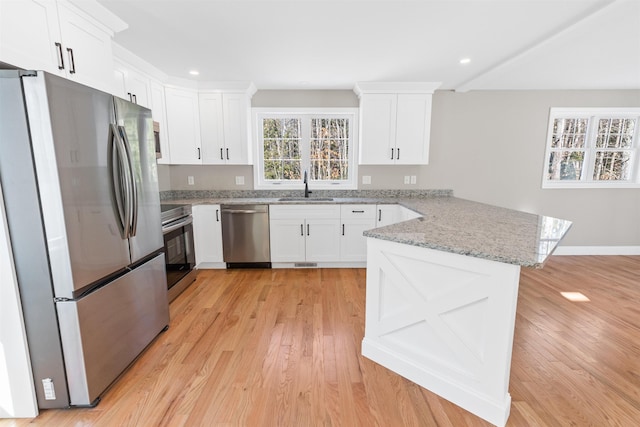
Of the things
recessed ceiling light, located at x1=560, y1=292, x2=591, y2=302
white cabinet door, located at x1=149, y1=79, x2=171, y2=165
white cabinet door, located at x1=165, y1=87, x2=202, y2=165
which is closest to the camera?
recessed ceiling light, located at x1=560, y1=292, x2=591, y2=302

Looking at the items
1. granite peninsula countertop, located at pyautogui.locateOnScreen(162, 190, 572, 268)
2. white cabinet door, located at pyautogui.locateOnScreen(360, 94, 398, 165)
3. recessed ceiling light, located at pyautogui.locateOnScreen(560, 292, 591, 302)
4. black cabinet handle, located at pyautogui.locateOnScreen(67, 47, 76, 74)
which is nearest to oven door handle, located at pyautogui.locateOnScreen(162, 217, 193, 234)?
black cabinet handle, located at pyautogui.locateOnScreen(67, 47, 76, 74)

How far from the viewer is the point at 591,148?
13.9ft

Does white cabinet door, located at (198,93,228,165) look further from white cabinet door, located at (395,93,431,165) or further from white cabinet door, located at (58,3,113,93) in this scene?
white cabinet door, located at (395,93,431,165)

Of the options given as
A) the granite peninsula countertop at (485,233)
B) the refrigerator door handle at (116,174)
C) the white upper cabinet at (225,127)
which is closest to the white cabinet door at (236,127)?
the white upper cabinet at (225,127)

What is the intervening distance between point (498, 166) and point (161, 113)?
4.56 m

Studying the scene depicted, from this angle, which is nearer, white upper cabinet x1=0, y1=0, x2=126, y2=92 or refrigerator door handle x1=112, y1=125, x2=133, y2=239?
white upper cabinet x1=0, y1=0, x2=126, y2=92

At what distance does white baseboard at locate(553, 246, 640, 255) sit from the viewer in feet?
14.0

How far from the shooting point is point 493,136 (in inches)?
161

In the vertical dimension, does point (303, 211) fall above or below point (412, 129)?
below

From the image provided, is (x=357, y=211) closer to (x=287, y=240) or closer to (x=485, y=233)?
(x=287, y=240)

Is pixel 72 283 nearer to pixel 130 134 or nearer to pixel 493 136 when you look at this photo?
pixel 130 134

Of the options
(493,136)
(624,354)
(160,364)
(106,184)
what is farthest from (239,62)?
(624,354)

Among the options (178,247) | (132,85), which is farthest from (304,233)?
(132,85)

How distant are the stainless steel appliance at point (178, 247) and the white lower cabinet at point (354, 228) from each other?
186 cm
